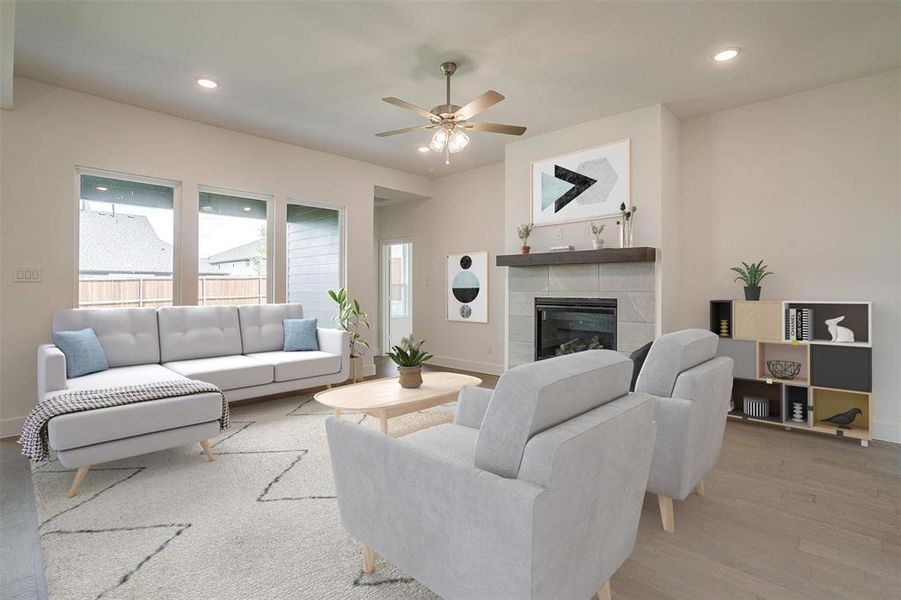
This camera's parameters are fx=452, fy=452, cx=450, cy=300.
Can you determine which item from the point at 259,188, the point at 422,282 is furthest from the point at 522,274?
the point at 259,188

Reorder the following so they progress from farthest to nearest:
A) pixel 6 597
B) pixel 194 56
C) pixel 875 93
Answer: pixel 875 93
pixel 194 56
pixel 6 597

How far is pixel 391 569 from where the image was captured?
185cm

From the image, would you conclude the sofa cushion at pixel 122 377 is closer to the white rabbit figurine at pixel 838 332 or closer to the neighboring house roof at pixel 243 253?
the neighboring house roof at pixel 243 253

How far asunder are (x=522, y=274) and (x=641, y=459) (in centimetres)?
372

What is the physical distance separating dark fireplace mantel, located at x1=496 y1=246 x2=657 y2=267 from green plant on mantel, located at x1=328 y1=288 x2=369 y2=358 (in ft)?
6.37

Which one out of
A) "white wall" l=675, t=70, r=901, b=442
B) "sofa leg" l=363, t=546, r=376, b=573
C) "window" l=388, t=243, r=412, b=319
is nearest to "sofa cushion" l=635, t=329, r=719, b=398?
"sofa leg" l=363, t=546, r=376, b=573

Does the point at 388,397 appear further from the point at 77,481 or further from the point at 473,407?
the point at 77,481

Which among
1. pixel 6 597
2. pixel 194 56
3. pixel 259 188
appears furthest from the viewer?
pixel 259 188

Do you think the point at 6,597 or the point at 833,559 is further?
the point at 833,559

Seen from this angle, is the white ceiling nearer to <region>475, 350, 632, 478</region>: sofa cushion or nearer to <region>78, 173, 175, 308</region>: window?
<region>78, 173, 175, 308</region>: window

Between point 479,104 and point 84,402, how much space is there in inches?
118

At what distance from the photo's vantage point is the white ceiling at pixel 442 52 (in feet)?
9.25

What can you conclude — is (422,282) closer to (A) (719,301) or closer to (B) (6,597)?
(A) (719,301)

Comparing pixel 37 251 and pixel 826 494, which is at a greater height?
pixel 37 251
